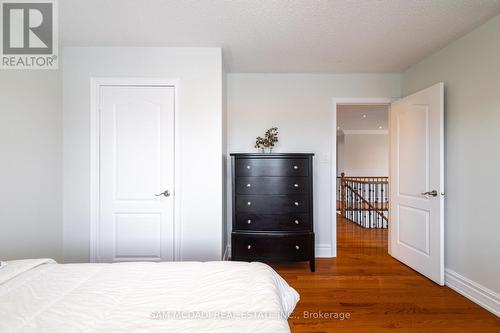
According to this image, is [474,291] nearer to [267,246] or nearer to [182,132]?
[267,246]

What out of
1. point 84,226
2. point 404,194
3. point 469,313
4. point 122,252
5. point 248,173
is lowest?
point 469,313

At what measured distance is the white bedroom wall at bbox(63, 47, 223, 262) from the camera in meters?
2.61

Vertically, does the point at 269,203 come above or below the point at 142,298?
above

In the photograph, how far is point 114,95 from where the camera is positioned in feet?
8.61

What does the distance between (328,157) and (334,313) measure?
193 cm

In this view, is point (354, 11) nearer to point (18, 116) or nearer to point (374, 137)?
point (18, 116)

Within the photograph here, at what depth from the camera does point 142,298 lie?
1055mm

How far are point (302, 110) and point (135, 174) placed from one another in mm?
2256

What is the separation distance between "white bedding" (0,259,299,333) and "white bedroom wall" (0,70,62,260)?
102cm

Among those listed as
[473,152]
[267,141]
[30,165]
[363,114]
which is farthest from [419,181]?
[363,114]

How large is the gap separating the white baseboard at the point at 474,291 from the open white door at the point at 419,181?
88 millimetres

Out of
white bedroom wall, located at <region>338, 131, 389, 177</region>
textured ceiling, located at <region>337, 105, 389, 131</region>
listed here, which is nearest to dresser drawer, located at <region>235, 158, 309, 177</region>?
textured ceiling, located at <region>337, 105, 389, 131</region>

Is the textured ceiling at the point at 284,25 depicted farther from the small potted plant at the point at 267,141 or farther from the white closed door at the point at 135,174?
the small potted plant at the point at 267,141

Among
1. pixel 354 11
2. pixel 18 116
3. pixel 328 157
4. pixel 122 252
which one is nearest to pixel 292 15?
pixel 354 11
